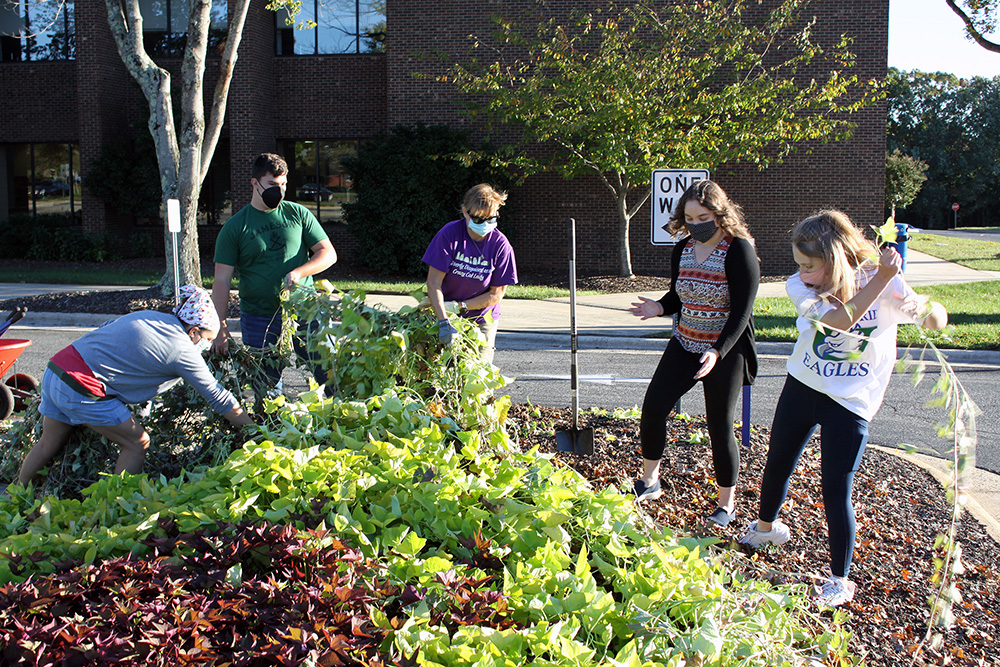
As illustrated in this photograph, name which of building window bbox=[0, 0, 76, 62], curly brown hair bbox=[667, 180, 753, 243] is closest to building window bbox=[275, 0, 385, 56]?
building window bbox=[0, 0, 76, 62]

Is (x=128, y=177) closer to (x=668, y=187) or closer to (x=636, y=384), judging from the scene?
(x=636, y=384)

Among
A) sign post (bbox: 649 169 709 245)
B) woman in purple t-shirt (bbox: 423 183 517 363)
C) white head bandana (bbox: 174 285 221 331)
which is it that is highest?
sign post (bbox: 649 169 709 245)

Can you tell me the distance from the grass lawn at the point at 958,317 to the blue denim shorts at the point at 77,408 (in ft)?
24.3

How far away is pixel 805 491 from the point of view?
488 centimetres

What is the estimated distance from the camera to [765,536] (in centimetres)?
405

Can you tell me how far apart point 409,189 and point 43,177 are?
13395mm

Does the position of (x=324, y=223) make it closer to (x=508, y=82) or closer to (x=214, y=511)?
(x=508, y=82)

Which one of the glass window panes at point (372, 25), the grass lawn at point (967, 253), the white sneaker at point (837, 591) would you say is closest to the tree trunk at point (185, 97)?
the glass window panes at point (372, 25)

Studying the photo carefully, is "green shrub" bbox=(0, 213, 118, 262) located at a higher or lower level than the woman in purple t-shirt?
higher

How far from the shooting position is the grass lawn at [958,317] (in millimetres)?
11188

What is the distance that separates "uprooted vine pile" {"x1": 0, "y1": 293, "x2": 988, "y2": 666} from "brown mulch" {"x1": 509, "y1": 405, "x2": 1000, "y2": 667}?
67 centimetres

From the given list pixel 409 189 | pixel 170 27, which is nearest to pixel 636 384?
pixel 409 189

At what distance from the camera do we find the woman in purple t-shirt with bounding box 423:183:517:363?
4.95 meters

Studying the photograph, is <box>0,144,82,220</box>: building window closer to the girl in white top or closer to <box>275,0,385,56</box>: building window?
<box>275,0,385,56</box>: building window
